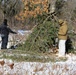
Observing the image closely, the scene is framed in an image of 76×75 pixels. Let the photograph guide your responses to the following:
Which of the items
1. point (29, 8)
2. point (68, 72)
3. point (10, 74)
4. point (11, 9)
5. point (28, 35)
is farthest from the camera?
point (11, 9)

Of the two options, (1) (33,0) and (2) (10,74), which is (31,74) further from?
(1) (33,0)

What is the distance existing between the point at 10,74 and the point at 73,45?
9.47m

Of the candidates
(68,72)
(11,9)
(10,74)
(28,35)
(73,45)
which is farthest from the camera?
(11,9)

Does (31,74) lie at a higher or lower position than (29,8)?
lower

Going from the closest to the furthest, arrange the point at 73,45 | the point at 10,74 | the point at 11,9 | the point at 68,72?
1. the point at 10,74
2. the point at 68,72
3. the point at 73,45
4. the point at 11,9

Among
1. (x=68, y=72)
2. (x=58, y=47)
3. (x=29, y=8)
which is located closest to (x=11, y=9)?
(x=29, y=8)

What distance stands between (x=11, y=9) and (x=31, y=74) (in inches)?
1814

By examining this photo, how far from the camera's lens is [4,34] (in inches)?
658

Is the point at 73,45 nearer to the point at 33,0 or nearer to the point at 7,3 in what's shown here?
the point at 33,0

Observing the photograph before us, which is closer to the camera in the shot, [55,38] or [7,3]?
[55,38]

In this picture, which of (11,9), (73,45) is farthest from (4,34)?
(11,9)

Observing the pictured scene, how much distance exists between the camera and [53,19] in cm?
1548

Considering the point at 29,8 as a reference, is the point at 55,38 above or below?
below

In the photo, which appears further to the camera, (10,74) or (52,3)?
(52,3)
